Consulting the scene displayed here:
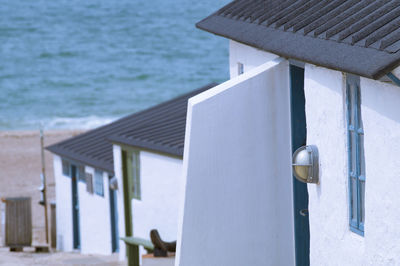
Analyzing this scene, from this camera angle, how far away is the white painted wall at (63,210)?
22.5m

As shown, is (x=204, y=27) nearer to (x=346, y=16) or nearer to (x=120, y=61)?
(x=346, y=16)

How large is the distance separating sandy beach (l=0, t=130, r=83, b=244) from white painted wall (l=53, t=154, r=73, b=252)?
1767 millimetres

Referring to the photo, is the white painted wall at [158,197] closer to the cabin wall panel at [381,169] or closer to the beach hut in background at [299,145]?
the beach hut in background at [299,145]

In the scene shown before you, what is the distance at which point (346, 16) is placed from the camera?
8.67 m

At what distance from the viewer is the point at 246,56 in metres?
11.6

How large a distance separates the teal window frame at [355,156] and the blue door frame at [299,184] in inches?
62.2

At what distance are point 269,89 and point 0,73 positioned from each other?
6592cm

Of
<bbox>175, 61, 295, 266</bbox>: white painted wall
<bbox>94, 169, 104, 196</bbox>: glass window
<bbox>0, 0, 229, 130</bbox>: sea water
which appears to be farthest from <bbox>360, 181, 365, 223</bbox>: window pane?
<bbox>0, 0, 229, 130</bbox>: sea water

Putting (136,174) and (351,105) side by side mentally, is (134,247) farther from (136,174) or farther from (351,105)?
(351,105)

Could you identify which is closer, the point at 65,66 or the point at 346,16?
the point at 346,16

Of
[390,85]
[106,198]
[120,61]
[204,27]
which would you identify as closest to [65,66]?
[120,61]

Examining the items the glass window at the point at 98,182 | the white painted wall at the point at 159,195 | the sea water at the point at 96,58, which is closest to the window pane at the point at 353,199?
the white painted wall at the point at 159,195

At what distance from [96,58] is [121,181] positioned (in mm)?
62399

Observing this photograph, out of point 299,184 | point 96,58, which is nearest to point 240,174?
point 299,184
